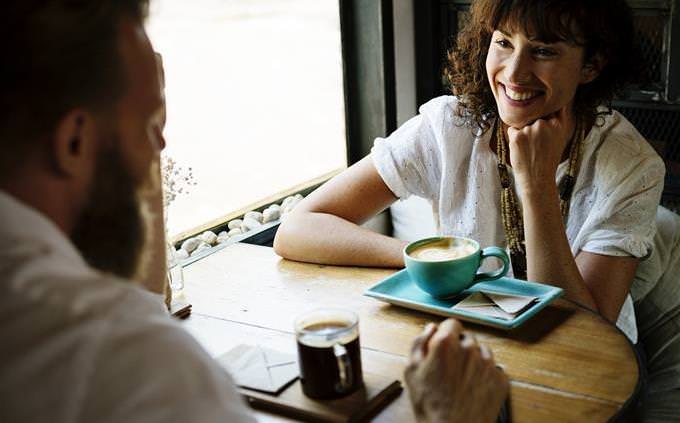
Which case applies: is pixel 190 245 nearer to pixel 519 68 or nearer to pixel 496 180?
pixel 496 180

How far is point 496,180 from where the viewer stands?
2141mm

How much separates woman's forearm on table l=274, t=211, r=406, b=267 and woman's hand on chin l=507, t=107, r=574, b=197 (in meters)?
0.32

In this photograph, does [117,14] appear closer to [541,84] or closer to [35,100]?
[35,100]

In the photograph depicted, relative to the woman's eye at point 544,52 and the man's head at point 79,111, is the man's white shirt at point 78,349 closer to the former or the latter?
the man's head at point 79,111

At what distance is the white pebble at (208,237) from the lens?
259 cm

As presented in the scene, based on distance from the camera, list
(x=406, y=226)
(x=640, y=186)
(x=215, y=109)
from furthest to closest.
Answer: (x=406, y=226), (x=215, y=109), (x=640, y=186)

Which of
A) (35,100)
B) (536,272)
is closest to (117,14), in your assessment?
(35,100)

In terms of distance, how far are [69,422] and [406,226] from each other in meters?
2.20

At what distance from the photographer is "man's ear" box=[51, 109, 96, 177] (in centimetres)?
88

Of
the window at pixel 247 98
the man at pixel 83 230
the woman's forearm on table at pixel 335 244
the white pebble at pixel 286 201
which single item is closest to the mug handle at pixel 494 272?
the woman's forearm on table at pixel 335 244

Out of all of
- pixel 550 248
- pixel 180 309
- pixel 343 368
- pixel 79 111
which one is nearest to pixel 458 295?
pixel 550 248

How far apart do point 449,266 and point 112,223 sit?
30.2 inches

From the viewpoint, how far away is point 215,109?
2613 mm

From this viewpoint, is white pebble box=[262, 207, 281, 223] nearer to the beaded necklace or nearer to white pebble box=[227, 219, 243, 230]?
white pebble box=[227, 219, 243, 230]
